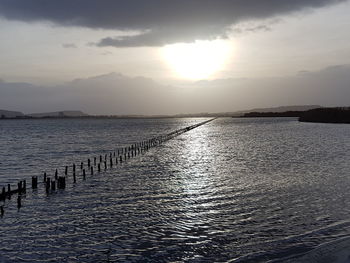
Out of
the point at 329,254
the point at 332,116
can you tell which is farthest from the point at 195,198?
the point at 332,116

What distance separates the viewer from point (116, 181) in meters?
31.7

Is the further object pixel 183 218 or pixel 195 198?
pixel 195 198

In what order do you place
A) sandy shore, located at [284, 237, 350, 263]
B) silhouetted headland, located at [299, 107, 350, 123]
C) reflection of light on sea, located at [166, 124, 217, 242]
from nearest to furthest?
1. sandy shore, located at [284, 237, 350, 263]
2. reflection of light on sea, located at [166, 124, 217, 242]
3. silhouetted headland, located at [299, 107, 350, 123]

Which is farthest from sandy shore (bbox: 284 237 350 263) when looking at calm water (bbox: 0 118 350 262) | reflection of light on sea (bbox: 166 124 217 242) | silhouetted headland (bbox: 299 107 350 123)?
silhouetted headland (bbox: 299 107 350 123)

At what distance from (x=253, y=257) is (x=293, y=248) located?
6.01ft

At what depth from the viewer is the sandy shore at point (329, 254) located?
39.9 feet

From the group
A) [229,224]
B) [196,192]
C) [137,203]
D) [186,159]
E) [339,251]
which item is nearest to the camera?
[339,251]

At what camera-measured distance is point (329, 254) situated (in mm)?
12734

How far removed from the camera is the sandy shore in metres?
12.2

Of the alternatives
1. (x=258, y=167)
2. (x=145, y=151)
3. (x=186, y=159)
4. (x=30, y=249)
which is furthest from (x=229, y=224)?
(x=145, y=151)

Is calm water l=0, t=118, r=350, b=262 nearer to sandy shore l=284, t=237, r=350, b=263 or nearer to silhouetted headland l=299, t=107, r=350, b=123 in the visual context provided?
sandy shore l=284, t=237, r=350, b=263

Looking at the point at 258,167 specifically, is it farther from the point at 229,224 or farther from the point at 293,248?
the point at 293,248

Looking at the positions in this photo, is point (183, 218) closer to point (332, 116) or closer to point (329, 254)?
point (329, 254)

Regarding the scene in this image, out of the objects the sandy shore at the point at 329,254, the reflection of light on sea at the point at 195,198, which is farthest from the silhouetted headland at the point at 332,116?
the sandy shore at the point at 329,254
